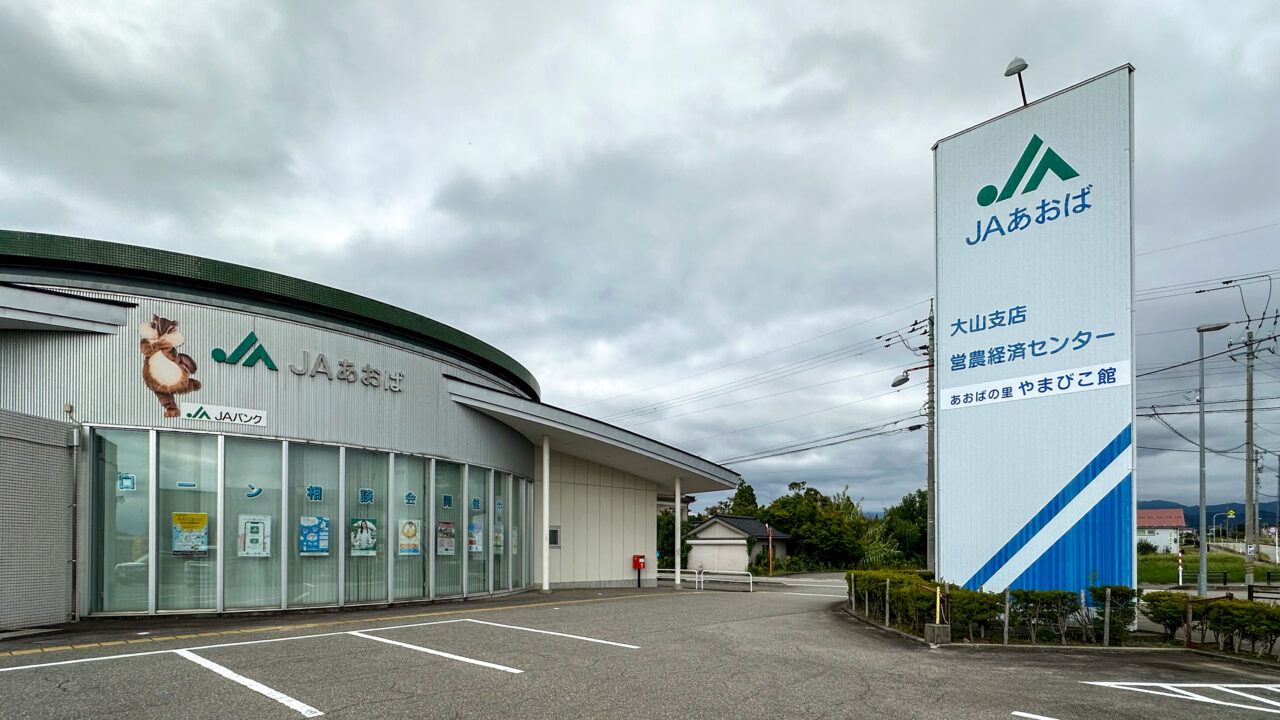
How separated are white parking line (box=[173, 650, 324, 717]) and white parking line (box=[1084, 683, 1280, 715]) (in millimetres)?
8376

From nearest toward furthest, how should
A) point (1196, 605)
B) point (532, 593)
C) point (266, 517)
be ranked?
point (1196, 605) < point (266, 517) < point (532, 593)

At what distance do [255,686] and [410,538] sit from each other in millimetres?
9802

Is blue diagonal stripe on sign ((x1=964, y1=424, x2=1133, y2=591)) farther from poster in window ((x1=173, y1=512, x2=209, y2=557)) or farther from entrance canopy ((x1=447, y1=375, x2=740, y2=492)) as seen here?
poster in window ((x1=173, y1=512, x2=209, y2=557))

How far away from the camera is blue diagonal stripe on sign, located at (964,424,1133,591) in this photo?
43.6 feet

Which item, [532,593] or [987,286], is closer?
[987,286]

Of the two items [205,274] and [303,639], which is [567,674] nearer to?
[303,639]

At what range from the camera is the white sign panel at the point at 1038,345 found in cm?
1348

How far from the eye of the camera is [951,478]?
15555mm

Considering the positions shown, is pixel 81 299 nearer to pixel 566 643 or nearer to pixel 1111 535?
pixel 566 643

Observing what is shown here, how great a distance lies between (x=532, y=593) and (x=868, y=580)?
906 centimetres

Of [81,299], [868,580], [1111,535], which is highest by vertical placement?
[81,299]

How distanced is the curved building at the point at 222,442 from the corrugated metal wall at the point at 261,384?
3cm

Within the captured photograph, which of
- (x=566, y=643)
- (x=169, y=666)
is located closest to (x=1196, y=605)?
(x=566, y=643)

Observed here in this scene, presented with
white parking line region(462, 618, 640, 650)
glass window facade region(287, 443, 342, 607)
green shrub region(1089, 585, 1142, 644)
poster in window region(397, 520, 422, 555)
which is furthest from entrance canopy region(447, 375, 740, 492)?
green shrub region(1089, 585, 1142, 644)
